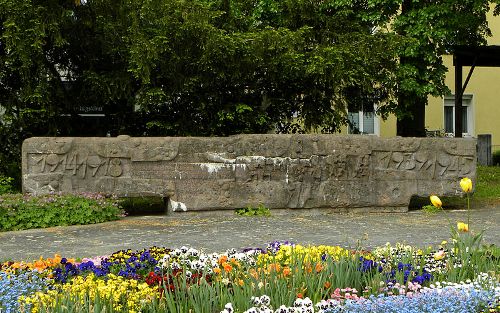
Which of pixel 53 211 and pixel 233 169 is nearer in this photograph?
pixel 53 211

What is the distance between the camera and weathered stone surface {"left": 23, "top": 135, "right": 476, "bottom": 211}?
10.7 meters

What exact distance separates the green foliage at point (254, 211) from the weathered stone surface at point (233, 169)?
0.27 feet

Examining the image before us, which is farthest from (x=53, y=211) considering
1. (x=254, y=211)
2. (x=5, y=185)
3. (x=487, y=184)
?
(x=487, y=184)

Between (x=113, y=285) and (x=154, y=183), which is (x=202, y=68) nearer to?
(x=154, y=183)

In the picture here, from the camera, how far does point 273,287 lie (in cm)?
373

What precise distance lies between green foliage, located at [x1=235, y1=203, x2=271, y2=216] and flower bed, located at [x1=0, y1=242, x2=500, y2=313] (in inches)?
231

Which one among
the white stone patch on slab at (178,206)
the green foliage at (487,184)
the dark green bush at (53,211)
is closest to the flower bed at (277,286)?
the dark green bush at (53,211)

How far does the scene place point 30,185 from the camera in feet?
34.9

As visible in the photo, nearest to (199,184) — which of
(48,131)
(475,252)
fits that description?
(48,131)

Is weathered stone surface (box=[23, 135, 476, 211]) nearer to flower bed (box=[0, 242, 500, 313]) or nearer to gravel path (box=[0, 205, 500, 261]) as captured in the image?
gravel path (box=[0, 205, 500, 261])

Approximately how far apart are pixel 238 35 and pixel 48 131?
13.6 feet

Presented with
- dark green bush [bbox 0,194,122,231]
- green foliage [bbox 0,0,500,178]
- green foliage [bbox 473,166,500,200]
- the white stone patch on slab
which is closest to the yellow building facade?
green foliage [bbox 473,166,500,200]

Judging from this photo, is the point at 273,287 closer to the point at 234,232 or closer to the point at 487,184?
the point at 234,232

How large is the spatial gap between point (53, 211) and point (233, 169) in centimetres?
288
